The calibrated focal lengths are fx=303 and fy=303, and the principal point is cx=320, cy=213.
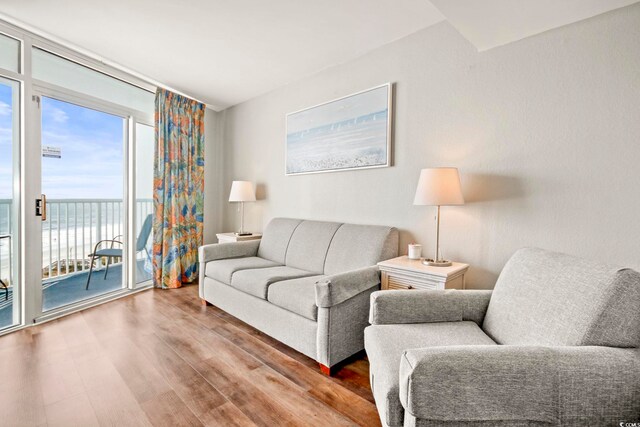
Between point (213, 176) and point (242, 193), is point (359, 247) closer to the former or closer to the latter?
point (242, 193)

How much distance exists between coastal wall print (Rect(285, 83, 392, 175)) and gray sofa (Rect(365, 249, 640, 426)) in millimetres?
1583

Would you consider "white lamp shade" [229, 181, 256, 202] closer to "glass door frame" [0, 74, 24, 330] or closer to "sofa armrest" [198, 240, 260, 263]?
"sofa armrest" [198, 240, 260, 263]

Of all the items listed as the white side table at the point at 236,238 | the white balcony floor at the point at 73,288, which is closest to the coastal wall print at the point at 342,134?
the white side table at the point at 236,238

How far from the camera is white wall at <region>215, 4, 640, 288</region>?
168cm

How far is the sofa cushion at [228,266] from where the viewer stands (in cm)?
282

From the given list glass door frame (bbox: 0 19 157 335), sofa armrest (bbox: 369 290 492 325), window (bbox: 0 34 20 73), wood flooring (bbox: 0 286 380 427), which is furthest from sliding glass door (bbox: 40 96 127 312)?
sofa armrest (bbox: 369 290 492 325)

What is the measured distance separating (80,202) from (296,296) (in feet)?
10.9

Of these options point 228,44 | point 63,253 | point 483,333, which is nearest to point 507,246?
point 483,333

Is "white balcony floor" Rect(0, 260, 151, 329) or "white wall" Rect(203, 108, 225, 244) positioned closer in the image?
"white balcony floor" Rect(0, 260, 151, 329)

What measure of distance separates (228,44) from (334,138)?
1261 mm

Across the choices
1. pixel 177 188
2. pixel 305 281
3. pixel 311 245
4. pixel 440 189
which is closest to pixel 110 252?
pixel 177 188

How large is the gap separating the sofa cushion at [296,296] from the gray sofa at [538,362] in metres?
0.65

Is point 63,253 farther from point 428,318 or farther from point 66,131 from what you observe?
point 428,318

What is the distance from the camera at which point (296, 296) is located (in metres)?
2.15
